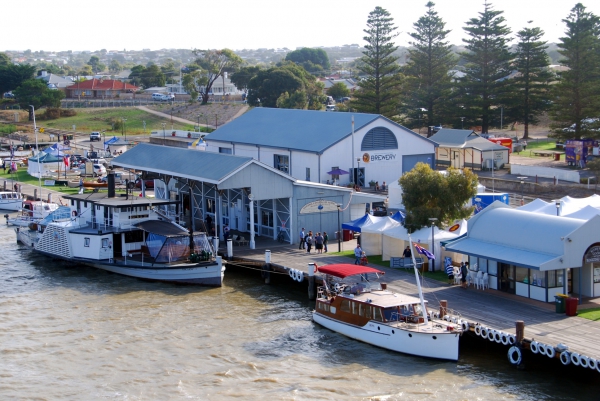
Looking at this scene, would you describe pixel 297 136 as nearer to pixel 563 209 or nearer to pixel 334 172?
pixel 334 172

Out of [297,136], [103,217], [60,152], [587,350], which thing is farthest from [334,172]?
[60,152]

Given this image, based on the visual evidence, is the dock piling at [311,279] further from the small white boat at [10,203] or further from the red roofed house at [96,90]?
the red roofed house at [96,90]

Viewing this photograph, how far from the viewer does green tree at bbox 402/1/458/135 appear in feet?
271

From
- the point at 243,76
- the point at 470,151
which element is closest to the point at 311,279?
the point at 470,151

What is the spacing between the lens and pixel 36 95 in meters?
119

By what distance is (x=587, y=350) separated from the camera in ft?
72.8

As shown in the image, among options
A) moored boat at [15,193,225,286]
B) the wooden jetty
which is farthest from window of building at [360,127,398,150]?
the wooden jetty

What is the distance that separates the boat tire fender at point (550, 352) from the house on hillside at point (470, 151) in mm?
39971

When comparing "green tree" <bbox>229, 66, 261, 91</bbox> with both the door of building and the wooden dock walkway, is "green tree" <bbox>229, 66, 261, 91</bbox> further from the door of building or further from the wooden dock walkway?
the door of building

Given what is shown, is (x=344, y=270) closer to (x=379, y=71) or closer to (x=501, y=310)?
(x=501, y=310)

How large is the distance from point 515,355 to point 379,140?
29099 millimetres

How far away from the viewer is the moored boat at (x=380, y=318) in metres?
24.1

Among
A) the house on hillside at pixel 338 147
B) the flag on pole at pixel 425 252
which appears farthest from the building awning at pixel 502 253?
the house on hillside at pixel 338 147

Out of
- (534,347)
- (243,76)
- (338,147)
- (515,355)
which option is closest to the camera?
(534,347)
